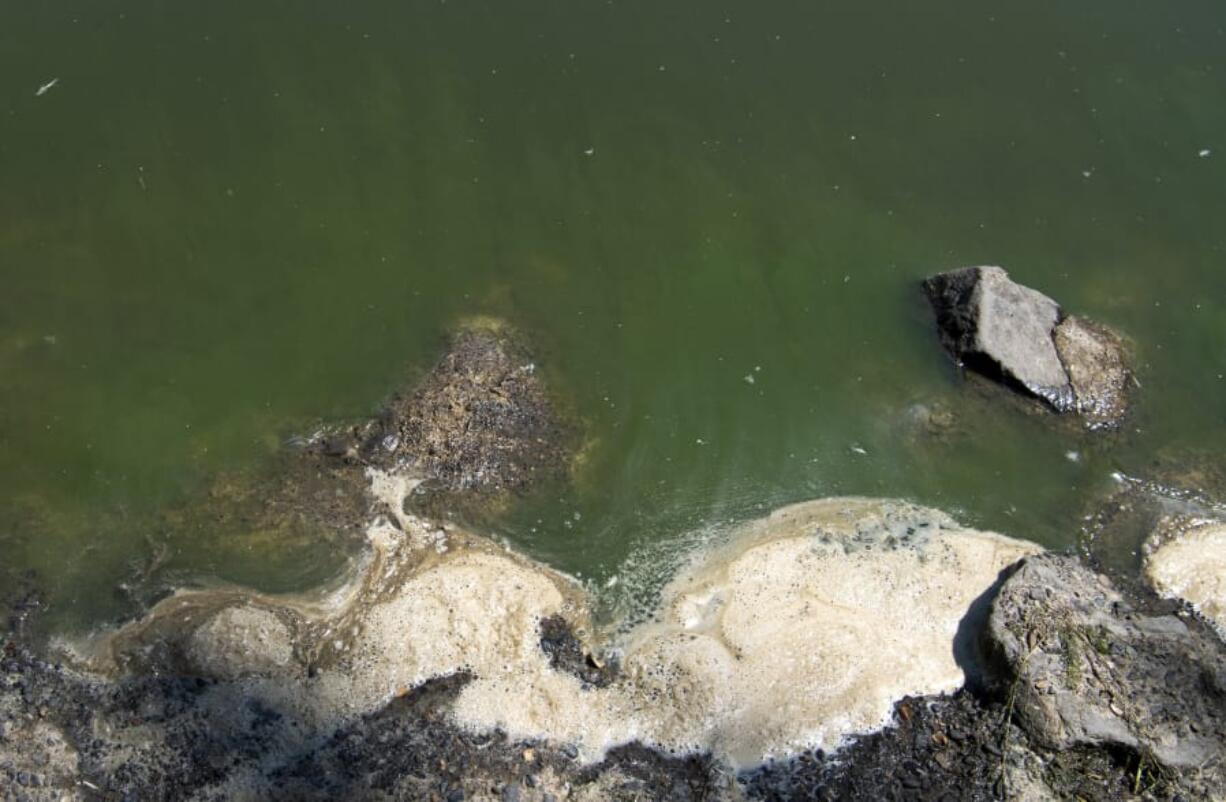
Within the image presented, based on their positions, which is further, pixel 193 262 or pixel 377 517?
pixel 193 262

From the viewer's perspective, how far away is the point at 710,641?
15.9ft

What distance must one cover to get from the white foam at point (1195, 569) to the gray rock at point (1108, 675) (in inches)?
9.2

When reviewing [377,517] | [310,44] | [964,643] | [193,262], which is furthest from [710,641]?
[310,44]

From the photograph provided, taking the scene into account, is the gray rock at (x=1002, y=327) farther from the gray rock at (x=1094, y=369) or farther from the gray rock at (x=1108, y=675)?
Result: the gray rock at (x=1108, y=675)

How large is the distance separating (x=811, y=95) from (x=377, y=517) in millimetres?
3810

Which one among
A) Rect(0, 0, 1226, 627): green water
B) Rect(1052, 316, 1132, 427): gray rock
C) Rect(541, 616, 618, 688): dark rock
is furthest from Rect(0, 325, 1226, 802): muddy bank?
Rect(1052, 316, 1132, 427): gray rock

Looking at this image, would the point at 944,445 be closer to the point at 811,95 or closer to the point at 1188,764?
the point at 1188,764

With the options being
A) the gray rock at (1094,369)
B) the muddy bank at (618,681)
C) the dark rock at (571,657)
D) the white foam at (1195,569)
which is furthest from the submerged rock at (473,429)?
the white foam at (1195,569)

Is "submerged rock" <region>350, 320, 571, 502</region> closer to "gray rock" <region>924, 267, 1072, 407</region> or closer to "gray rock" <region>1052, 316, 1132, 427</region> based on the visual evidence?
"gray rock" <region>924, 267, 1072, 407</region>

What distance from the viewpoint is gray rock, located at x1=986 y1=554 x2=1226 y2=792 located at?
4520 millimetres

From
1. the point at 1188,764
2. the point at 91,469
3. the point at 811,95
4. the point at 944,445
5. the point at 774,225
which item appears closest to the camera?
the point at 1188,764

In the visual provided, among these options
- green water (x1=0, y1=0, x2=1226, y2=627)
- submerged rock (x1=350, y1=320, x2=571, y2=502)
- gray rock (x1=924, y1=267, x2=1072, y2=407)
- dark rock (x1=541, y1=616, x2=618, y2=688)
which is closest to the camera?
dark rock (x1=541, y1=616, x2=618, y2=688)

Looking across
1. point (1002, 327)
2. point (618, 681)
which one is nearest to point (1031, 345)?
point (1002, 327)

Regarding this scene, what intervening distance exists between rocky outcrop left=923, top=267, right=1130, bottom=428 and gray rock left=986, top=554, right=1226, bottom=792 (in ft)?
3.97
